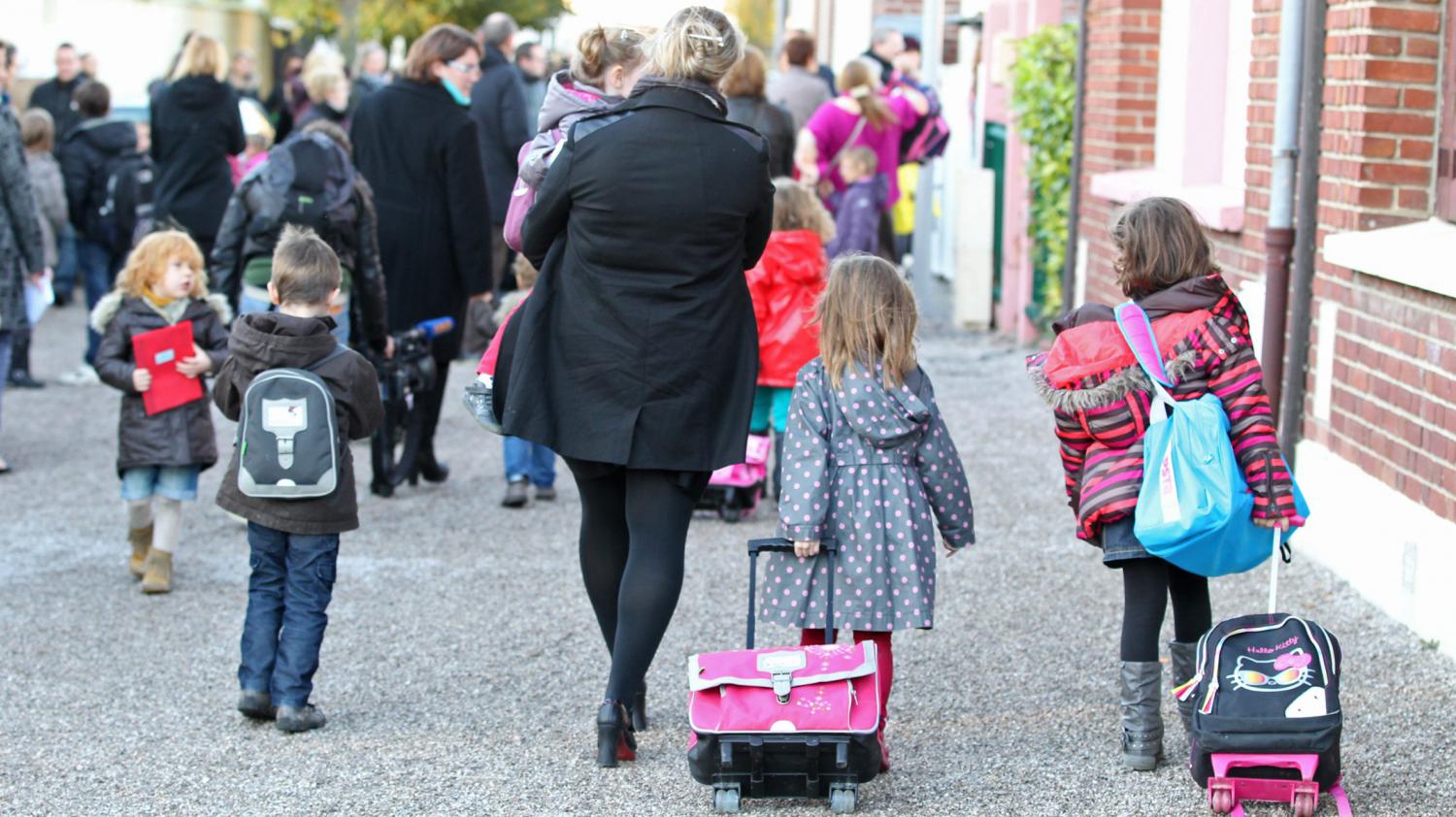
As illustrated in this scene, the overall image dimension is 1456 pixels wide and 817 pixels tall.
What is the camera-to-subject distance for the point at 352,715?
5.34m

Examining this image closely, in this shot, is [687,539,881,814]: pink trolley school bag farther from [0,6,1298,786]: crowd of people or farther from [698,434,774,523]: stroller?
[698,434,774,523]: stroller

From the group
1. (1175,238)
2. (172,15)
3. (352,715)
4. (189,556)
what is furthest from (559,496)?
(172,15)

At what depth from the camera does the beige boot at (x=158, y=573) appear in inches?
266

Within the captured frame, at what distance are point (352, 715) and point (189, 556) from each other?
7.45ft

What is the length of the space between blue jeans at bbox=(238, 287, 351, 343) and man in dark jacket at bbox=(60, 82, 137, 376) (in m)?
5.63

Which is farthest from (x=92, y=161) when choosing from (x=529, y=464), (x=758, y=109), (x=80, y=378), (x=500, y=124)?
(x=529, y=464)

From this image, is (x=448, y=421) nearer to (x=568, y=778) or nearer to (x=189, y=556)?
(x=189, y=556)

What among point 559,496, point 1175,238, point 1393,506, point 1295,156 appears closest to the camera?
point 1175,238

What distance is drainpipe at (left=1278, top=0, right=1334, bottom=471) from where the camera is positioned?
6863 millimetres

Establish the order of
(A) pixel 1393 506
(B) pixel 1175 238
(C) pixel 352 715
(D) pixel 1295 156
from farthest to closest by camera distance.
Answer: (D) pixel 1295 156 < (A) pixel 1393 506 < (C) pixel 352 715 < (B) pixel 1175 238

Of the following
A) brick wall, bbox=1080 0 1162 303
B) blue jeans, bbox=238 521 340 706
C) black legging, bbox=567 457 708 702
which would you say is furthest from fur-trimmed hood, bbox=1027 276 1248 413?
brick wall, bbox=1080 0 1162 303

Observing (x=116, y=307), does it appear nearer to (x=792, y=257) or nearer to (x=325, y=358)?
(x=325, y=358)

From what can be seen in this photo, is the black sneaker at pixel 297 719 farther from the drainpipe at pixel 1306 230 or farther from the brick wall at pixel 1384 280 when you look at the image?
the drainpipe at pixel 1306 230

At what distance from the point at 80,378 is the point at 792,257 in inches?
246
